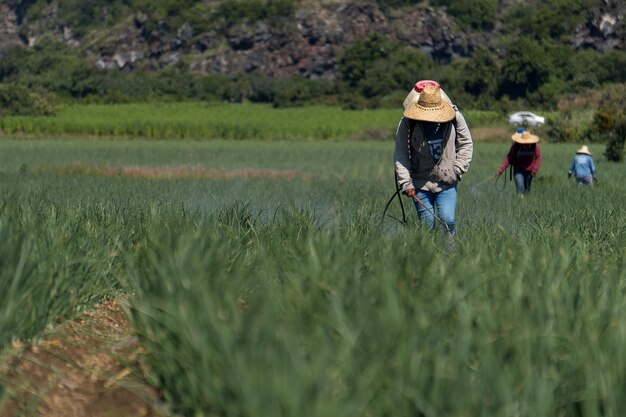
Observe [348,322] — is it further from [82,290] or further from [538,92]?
[538,92]

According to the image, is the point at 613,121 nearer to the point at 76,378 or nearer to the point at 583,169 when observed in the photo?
the point at 583,169

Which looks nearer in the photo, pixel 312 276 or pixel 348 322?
pixel 348 322

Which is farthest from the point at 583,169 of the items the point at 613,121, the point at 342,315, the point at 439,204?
the point at 613,121

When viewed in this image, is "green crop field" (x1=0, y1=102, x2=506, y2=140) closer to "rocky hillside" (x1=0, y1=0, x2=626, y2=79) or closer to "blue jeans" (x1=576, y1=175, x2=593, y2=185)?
"rocky hillside" (x1=0, y1=0, x2=626, y2=79)

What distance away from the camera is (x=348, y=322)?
3955mm

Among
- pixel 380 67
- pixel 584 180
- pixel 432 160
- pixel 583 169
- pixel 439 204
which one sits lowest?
pixel 380 67

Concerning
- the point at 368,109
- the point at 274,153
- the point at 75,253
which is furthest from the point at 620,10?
the point at 75,253

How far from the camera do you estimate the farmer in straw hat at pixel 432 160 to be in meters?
8.59

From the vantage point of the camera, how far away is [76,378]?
4566 millimetres

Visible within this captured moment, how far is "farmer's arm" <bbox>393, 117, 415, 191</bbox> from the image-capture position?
8.55 m

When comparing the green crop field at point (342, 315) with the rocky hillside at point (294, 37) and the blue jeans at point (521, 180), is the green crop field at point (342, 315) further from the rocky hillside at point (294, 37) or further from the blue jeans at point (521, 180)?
the rocky hillside at point (294, 37)

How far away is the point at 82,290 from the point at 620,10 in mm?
105931

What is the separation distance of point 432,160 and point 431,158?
18 mm

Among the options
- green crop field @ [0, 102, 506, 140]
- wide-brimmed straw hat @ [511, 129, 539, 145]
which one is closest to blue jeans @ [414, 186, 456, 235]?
wide-brimmed straw hat @ [511, 129, 539, 145]
